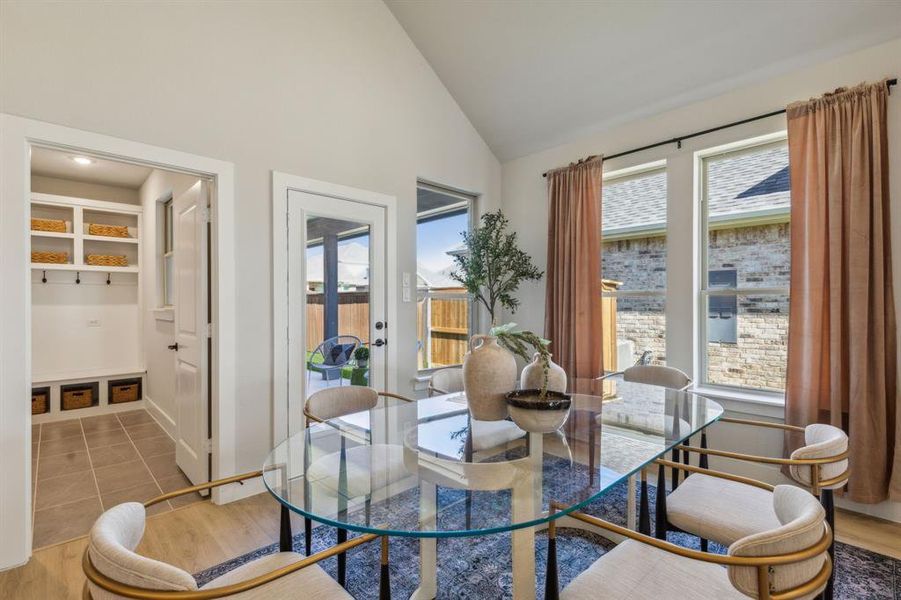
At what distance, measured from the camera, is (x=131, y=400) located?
5129 millimetres

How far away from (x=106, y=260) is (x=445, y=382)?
470 cm

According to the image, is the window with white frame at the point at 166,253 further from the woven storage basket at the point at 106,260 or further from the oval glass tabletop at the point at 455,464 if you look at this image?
the oval glass tabletop at the point at 455,464

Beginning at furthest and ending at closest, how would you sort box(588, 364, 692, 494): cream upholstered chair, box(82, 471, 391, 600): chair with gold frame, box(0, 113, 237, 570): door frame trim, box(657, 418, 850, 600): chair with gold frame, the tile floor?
box(588, 364, 692, 494): cream upholstered chair < the tile floor < box(0, 113, 237, 570): door frame trim < box(657, 418, 850, 600): chair with gold frame < box(82, 471, 391, 600): chair with gold frame

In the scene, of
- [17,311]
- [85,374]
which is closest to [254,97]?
[17,311]

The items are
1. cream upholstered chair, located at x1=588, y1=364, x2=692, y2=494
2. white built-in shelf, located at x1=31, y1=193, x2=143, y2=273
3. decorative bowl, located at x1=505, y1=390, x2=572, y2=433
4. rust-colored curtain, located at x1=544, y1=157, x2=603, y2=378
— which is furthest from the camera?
white built-in shelf, located at x1=31, y1=193, x2=143, y2=273

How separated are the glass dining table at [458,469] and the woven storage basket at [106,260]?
4.73 metres

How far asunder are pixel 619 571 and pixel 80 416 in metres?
5.75

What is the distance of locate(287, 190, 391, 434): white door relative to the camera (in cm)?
315

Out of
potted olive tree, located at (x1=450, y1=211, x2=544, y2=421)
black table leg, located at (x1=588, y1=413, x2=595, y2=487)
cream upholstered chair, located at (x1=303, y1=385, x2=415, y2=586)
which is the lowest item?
cream upholstered chair, located at (x1=303, y1=385, x2=415, y2=586)

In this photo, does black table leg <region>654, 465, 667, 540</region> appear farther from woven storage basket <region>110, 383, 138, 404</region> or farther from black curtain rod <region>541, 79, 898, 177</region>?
woven storage basket <region>110, 383, 138, 404</region>

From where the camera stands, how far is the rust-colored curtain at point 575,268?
3758mm

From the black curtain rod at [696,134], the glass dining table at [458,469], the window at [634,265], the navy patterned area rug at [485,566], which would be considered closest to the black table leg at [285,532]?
the glass dining table at [458,469]

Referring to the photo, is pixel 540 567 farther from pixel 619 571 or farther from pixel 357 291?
pixel 357 291

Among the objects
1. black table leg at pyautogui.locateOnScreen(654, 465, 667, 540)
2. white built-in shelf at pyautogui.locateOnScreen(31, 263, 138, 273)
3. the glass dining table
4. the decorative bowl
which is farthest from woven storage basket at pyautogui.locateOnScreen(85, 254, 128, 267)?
black table leg at pyautogui.locateOnScreen(654, 465, 667, 540)
